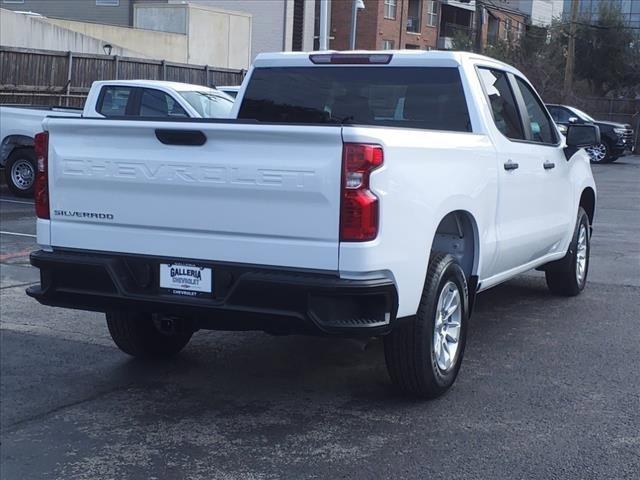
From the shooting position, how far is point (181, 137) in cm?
520

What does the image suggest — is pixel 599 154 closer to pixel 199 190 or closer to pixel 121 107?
pixel 121 107

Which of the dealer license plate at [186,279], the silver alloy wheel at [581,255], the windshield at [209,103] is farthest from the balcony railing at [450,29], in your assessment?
the dealer license plate at [186,279]

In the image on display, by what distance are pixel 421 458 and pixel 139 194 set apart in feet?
6.75

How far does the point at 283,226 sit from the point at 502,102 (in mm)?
2896

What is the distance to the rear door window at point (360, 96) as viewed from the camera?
6809mm

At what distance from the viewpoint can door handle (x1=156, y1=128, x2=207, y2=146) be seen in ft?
16.9

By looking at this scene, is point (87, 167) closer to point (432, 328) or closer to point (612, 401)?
point (432, 328)

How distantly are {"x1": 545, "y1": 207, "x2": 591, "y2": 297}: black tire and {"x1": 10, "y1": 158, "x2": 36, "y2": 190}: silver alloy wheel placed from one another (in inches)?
407

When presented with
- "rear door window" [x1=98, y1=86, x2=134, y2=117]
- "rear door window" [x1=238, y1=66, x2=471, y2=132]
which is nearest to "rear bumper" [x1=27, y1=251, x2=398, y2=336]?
"rear door window" [x1=238, y1=66, x2=471, y2=132]

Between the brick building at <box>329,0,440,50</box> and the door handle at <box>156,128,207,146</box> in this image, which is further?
the brick building at <box>329,0,440,50</box>

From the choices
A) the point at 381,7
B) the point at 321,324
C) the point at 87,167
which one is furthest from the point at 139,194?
the point at 381,7

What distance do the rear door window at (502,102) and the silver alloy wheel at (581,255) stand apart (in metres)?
1.90

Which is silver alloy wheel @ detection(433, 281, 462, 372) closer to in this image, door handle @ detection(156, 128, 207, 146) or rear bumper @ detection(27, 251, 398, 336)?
rear bumper @ detection(27, 251, 398, 336)

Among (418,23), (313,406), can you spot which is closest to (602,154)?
(418,23)
